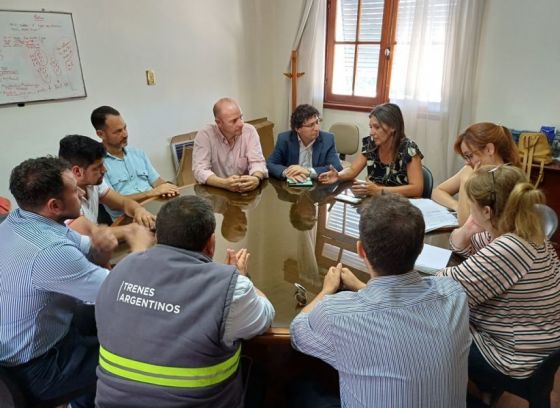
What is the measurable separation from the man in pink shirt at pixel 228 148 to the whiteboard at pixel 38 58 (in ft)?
3.56

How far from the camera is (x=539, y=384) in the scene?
114 cm

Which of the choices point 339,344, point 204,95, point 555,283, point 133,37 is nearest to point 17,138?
point 133,37

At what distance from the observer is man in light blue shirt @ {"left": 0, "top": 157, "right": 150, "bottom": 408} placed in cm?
118

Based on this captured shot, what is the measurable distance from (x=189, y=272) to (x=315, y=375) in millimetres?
663

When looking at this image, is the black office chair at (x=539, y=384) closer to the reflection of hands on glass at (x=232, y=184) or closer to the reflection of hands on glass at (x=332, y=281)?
the reflection of hands on glass at (x=332, y=281)

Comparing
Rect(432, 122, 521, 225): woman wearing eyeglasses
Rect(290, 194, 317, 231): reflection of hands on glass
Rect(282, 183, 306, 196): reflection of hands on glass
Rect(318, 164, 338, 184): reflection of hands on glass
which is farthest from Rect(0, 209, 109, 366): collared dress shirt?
Rect(432, 122, 521, 225): woman wearing eyeglasses

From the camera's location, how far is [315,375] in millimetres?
1322

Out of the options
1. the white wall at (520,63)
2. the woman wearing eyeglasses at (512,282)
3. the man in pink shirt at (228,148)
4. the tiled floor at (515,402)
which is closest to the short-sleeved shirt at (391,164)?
the man in pink shirt at (228,148)

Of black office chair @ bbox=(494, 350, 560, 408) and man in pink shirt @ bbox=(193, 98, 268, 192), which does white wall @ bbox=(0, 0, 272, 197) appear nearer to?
man in pink shirt @ bbox=(193, 98, 268, 192)

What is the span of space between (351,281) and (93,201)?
143cm

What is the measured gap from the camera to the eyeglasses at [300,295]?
126 cm

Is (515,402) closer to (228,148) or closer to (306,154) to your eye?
(306,154)

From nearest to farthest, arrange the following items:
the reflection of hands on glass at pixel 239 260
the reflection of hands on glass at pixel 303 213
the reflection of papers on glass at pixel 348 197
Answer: the reflection of hands on glass at pixel 239 260
the reflection of hands on glass at pixel 303 213
the reflection of papers on glass at pixel 348 197

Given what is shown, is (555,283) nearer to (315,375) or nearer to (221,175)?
(315,375)
